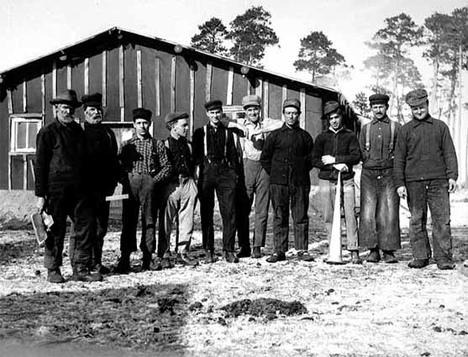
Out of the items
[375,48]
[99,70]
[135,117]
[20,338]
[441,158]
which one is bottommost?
[20,338]

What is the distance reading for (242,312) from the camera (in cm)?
533

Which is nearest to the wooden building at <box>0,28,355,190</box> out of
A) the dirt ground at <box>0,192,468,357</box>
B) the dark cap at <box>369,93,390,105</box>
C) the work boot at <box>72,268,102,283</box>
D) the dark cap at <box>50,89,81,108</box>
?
the dark cap at <box>369,93,390,105</box>

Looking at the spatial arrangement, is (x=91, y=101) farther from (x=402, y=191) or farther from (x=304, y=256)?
(x=402, y=191)

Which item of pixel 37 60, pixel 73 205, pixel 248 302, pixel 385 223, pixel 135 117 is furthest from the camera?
pixel 37 60

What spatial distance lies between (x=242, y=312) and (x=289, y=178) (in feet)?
10.4

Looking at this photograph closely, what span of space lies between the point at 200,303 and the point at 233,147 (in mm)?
2958

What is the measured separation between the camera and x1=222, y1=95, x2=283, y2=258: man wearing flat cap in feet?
28.0

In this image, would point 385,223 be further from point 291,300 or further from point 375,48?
point 375,48

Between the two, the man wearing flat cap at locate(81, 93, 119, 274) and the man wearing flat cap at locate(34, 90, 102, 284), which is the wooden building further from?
the man wearing flat cap at locate(34, 90, 102, 284)

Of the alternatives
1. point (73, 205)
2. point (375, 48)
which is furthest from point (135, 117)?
point (375, 48)

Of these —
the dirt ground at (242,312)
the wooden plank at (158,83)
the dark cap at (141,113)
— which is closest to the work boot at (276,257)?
the dirt ground at (242,312)

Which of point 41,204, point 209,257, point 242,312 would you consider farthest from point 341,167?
point 41,204

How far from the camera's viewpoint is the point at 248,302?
5.56 m

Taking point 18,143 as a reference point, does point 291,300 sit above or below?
below
